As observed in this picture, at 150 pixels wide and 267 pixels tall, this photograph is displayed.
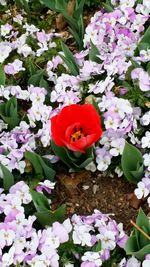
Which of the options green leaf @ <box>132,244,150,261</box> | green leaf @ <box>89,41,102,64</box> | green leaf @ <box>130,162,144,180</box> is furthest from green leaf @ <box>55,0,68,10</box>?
green leaf @ <box>132,244,150,261</box>

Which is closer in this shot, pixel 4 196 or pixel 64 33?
pixel 4 196

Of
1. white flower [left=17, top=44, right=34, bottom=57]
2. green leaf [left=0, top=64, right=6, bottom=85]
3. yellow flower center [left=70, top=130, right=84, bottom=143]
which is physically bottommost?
white flower [left=17, top=44, right=34, bottom=57]

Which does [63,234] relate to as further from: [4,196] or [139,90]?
[139,90]

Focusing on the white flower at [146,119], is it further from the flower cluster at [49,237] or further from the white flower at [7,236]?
the white flower at [7,236]

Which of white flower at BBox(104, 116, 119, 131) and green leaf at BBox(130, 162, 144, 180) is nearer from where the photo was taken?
green leaf at BBox(130, 162, 144, 180)

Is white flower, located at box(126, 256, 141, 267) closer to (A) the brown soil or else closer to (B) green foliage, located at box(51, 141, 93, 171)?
(A) the brown soil

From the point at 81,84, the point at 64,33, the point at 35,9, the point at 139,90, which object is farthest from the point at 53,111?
the point at 35,9
